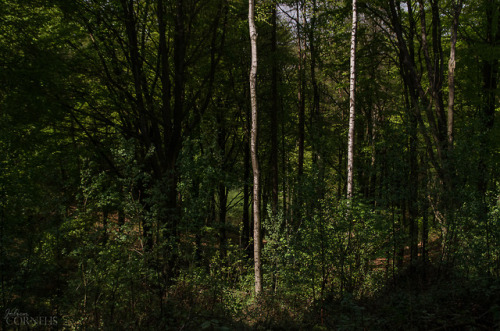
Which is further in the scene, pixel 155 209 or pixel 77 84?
pixel 77 84

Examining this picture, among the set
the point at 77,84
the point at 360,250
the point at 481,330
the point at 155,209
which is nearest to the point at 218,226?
the point at 155,209

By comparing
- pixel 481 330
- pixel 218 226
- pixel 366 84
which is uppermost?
pixel 366 84

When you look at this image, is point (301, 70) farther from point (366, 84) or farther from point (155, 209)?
point (155, 209)

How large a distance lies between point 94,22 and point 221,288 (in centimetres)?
928

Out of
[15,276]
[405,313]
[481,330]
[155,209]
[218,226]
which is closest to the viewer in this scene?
[481,330]

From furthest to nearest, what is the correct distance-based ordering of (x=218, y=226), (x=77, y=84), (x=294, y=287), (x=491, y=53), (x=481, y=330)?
(x=491, y=53)
(x=77, y=84)
(x=294, y=287)
(x=218, y=226)
(x=481, y=330)

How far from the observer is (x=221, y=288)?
727 cm

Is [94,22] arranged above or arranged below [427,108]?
above
